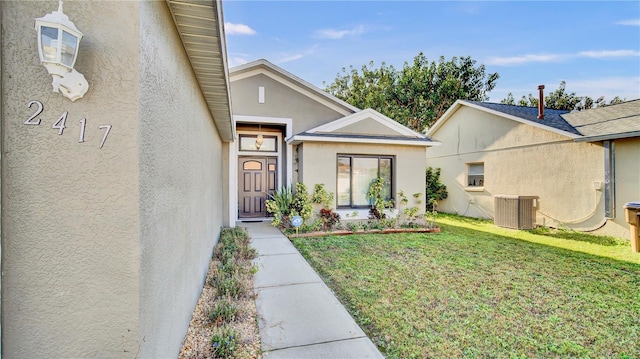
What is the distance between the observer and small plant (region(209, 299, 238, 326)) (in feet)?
10.6

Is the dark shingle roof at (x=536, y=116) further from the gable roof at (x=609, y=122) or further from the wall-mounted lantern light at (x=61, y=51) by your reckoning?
the wall-mounted lantern light at (x=61, y=51)

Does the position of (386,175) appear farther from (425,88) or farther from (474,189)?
(425,88)

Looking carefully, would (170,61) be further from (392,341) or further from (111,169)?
(392,341)

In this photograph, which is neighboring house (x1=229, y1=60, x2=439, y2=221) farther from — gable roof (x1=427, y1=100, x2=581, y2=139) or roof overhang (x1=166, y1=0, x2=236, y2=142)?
roof overhang (x1=166, y1=0, x2=236, y2=142)

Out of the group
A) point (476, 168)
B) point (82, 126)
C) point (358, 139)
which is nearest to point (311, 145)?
point (358, 139)

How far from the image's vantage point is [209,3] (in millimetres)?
2203

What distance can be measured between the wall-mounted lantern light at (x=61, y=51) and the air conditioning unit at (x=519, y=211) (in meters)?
A: 11.7

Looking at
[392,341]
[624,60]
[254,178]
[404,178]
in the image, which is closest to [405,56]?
[624,60]

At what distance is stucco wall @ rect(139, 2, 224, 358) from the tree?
20782 millimetres

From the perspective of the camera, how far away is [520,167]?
10.9m

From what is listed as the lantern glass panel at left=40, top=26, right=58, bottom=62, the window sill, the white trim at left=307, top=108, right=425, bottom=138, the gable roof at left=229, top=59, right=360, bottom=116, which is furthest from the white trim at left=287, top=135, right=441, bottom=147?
the lantern glass panel at left=40, top=26, right=58, bottom=62

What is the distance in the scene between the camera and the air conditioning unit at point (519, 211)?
9.77 meters

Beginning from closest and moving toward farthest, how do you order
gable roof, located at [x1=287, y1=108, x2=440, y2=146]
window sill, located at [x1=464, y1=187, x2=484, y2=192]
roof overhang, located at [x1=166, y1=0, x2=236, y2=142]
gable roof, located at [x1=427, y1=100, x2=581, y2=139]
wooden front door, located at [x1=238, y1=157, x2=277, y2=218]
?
roof overhang, located at [x1=166, y1=0, x2=236, y2=142] < gable roof, located at [x1=287, y1=108, x2=440, y2=146] < gable roof, located at [x1=427, y1=100, x2=581, y2=139] < wooden front door, located at [x1=238, y1=157, x2=277, y2=218] < window sill, located at [x1=464, y1=187, x2=484, y2=192]

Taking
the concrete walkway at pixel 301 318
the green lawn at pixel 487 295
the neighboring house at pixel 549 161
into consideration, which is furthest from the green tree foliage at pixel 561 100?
the concrete walkway at pixel 301 318
